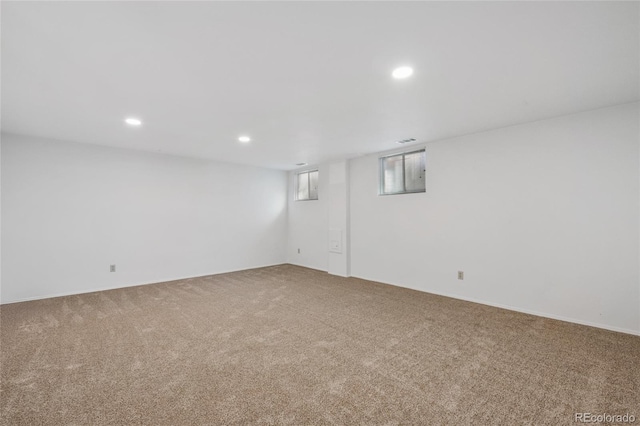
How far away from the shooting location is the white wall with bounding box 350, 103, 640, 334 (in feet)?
9.72

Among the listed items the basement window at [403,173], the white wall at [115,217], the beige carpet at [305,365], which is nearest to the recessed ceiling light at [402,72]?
the beige carpet at [305,365]

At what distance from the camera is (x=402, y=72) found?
2299mm

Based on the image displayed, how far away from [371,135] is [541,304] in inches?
122

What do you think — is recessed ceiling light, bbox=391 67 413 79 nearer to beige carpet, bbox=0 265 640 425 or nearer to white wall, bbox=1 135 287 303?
beige carpet, bbox=0 265 640 425

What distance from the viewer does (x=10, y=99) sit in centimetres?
282

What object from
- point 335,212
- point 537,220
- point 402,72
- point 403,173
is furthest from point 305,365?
point 335,212

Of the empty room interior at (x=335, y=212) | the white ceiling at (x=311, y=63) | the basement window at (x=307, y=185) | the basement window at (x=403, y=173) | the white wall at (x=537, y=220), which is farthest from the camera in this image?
the basement window at (x=307, y=185)

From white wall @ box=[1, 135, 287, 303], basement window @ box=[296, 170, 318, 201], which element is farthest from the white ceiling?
basement window @ box=[296, 170, 318, 201]

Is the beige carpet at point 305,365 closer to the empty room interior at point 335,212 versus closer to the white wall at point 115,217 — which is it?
the empty room interior at point 335,212

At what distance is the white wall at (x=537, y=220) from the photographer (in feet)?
9.72

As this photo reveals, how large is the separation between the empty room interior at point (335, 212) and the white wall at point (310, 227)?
0.53 m

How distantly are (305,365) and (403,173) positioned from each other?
3.74 meters

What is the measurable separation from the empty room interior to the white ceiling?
0.02 metres

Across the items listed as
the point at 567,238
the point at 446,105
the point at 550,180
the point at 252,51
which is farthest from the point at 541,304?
the point at 252,51
